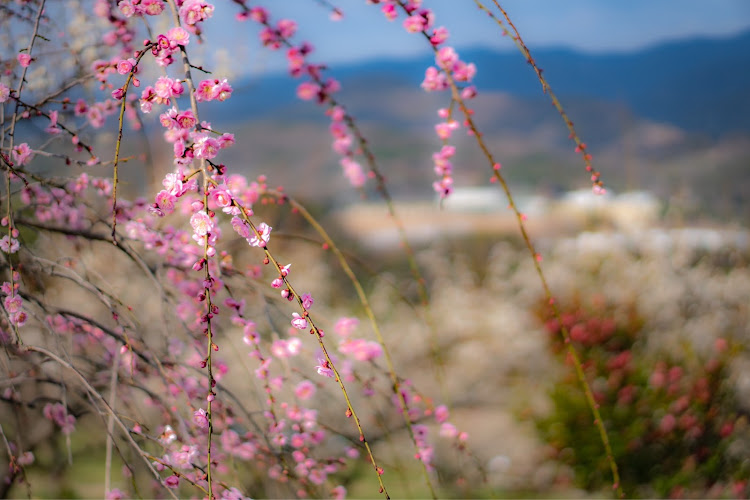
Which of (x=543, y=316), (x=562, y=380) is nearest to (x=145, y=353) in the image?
(x=562, y=380)

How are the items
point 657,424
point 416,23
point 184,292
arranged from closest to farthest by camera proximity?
point 416,23 → point 184,292 → point 657,424

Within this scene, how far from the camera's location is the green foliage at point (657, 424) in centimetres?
225

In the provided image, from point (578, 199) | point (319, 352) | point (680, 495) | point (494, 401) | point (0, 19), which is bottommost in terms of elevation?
point (578, 199)

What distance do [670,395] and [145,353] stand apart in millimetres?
2164

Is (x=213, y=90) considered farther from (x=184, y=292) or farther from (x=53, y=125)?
(x=184, y=292)

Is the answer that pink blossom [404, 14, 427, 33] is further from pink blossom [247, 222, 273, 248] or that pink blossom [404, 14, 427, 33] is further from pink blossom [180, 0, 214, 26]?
pink blossom [247, 222, 273, 248]

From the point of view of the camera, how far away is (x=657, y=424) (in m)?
2.35

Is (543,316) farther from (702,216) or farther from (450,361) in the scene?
(702,216)

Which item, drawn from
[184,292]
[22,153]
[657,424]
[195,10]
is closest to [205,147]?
[195,10]

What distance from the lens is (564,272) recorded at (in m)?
3.43

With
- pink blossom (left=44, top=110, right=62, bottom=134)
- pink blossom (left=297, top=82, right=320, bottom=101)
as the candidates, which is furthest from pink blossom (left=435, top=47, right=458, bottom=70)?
pink blossom (left=44, top=110, right=62, bottom=134)

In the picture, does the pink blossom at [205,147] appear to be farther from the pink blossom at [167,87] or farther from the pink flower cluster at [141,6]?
the pink flower cluster at [141,6]

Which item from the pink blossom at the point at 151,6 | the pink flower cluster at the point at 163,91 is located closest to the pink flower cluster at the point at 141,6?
the pink blossom at the point at 151,6

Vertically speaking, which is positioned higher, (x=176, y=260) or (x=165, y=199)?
(x=165, y=199)
